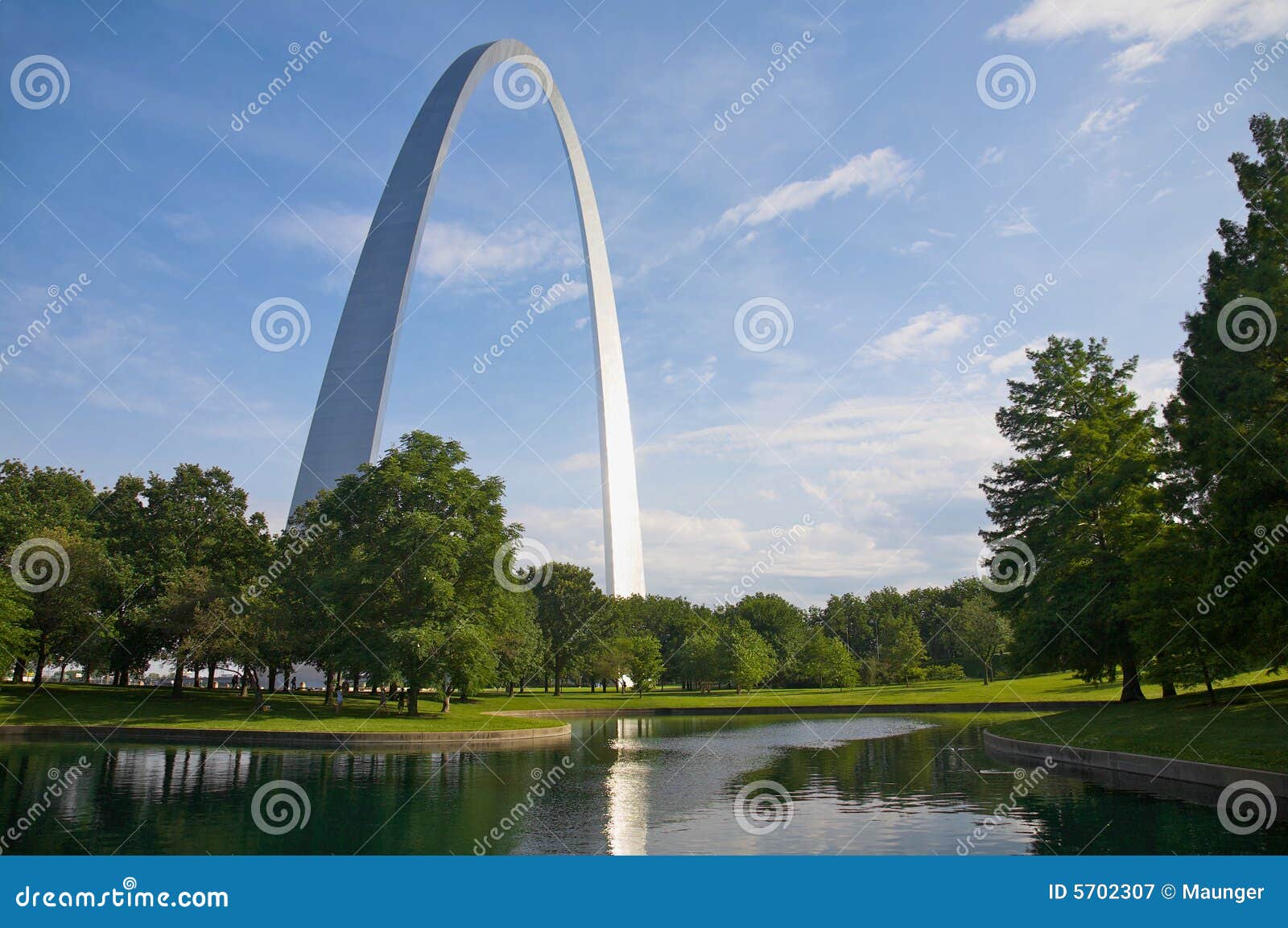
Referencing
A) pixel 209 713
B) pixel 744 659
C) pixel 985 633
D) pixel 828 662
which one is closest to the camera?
pixel 209 713

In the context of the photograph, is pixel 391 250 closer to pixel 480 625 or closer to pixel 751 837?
pixel 480 625

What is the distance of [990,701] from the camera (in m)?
46.6

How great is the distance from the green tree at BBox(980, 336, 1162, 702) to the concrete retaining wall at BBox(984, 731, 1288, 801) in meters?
5.21

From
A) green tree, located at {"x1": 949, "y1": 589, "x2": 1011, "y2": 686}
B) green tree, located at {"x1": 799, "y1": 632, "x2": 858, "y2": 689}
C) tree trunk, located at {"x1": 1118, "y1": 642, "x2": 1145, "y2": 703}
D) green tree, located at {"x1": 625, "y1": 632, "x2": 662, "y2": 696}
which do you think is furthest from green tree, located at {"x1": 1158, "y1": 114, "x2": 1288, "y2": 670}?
green tree, located at {"x1": 949, "y1": 589, "x2": 1011, "y2": 686}

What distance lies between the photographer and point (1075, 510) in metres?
30.6

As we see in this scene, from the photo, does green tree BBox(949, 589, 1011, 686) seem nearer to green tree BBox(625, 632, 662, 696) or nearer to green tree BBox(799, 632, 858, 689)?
green tree BBox(799, 632, 858, 689)

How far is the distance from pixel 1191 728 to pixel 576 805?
15628 mm

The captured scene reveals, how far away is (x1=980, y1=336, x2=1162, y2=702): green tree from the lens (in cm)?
2903

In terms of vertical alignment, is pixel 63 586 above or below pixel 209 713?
above

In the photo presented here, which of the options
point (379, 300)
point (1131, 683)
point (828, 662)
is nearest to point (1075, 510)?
point (1131, 683)

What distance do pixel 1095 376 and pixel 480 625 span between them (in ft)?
88.6

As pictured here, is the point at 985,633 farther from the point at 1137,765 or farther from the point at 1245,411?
the point at 1245,411

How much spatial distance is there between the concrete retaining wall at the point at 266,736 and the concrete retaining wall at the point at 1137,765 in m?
15.1

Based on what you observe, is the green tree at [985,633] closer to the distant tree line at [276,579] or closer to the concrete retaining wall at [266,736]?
the distant tree line at [276,579]
